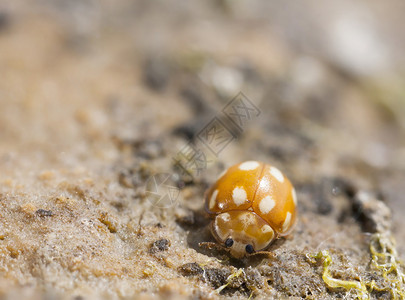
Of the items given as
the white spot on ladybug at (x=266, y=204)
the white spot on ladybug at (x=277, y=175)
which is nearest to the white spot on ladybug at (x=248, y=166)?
the white spot on ladybug at (x=277, y=175)

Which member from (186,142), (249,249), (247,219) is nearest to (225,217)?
(247,219)

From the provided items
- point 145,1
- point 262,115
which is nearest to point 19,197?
point 262,115

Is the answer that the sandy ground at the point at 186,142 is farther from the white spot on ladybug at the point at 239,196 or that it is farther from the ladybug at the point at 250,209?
the white spot on ladybug at the point at 239,196

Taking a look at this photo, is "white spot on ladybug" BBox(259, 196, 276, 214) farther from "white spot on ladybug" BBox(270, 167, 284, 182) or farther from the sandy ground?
the sandy ground

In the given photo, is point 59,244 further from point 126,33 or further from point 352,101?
point 352,101

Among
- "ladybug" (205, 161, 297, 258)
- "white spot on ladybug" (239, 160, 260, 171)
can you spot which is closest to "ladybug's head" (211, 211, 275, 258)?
"ladybug" (205, 161, 297, 258)

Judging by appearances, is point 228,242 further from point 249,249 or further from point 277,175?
point 277,175
